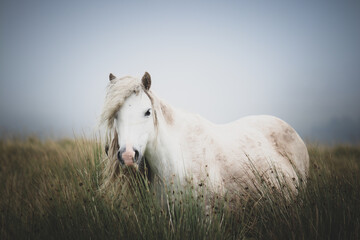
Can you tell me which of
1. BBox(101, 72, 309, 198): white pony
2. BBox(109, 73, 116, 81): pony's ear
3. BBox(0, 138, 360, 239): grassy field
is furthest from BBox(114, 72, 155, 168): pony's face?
BBox(109, 73, 116, 81): pony's ear

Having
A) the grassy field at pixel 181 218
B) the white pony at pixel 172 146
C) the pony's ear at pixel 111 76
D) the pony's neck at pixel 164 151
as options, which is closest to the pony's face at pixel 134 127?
the white pony at pixel 172 146

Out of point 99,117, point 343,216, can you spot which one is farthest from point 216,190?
point 99,117

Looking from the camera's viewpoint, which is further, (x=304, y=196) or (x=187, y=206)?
(x=304, y=196)

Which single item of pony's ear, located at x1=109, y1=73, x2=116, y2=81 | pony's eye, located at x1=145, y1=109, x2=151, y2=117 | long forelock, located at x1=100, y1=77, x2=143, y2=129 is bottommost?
pony's eye, located at x1=145, y1=109, x2=151, y2=117

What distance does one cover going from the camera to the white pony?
2.32 meters

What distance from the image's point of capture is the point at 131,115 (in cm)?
233

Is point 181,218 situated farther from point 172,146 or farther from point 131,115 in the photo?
point 131,115

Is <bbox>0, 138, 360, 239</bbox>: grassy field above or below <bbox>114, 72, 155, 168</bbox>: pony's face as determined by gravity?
below

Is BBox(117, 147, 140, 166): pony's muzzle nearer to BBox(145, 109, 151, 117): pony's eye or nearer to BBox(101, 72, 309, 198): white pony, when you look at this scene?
BBox(101, 72, 309, 198): white pony

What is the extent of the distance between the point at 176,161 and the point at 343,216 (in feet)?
5.35

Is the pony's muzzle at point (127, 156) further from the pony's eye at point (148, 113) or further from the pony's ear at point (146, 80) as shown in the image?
the pony's ear at point (146, 80)

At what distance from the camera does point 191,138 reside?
2.68 metres

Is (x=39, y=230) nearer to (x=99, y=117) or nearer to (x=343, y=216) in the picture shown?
(x=99, y=117)

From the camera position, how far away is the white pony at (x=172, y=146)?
2.32 metres
